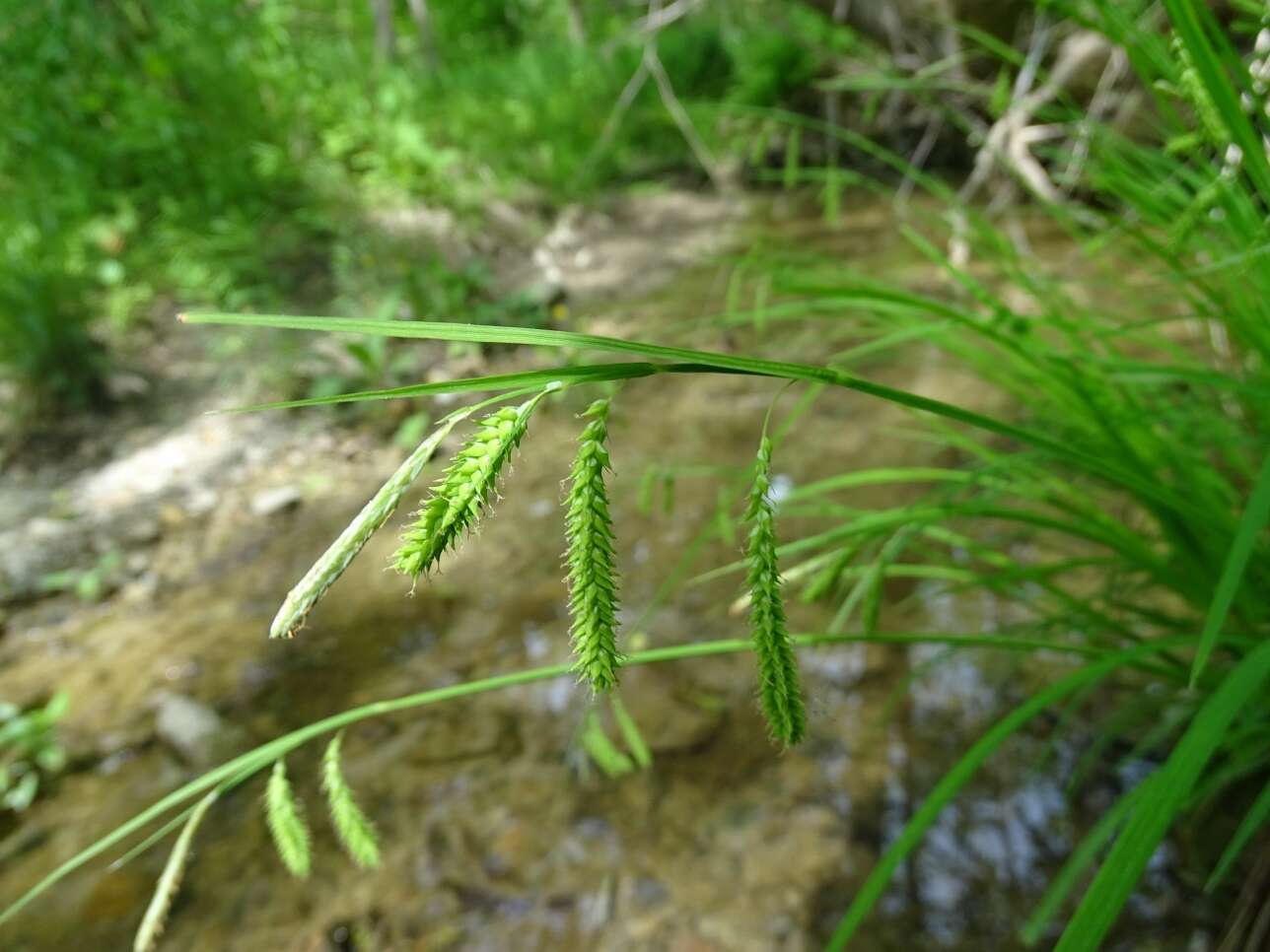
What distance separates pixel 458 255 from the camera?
451cm

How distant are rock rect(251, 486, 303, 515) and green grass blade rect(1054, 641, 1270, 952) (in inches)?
112

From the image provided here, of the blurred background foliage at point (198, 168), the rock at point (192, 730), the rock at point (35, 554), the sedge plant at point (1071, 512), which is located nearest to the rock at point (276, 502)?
the rock at point (35, 554)

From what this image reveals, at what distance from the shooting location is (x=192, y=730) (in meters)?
1.96

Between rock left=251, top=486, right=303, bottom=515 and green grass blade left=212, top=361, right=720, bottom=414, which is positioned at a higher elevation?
green grass blade left=212, top=361, right=720, bottom=414

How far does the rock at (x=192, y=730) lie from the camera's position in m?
1.90

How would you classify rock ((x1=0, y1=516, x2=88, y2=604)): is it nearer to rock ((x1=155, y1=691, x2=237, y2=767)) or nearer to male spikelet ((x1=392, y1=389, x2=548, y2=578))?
rock ((x1=155, y1=691, x2=237, y2=767))

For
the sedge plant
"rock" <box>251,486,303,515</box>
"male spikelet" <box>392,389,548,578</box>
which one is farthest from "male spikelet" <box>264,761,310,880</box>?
"rock" <box>251,486,303,515</box>

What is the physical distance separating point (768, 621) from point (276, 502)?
9.23 feet

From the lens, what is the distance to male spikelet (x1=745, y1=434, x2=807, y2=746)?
17.6 inches

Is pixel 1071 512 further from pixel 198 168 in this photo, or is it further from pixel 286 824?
pixel 198 168

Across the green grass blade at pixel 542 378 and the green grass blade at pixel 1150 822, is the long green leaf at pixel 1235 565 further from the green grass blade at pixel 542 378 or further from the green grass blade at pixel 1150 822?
the green grass blade at pixel 542 378

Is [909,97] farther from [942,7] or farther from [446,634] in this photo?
[446,634]

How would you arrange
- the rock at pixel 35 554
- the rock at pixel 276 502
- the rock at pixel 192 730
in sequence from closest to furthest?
the rock at pixel 192 730, the rock at pixel 35 554, the rock at pixel 276 502

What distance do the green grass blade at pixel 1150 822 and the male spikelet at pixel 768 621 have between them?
20 centimetres
